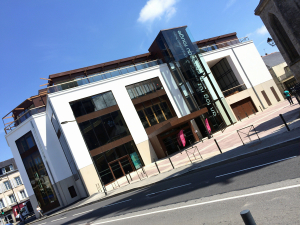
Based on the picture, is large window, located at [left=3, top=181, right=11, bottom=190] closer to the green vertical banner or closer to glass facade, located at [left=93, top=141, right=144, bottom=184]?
glass facade, located at [left=93, top=141, right=144, bottom=184]

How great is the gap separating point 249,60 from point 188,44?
12.9m

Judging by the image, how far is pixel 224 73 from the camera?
40.1 meters

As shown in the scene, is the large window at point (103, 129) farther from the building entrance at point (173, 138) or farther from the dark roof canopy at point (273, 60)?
the dark roof canopy at point (273, 60)

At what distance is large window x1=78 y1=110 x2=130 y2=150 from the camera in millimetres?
27031

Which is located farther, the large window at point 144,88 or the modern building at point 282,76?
the modern building at point 282,76

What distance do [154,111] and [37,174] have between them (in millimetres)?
19342

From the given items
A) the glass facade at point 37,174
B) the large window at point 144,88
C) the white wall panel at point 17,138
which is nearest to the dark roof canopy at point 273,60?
the large window at point 144,88

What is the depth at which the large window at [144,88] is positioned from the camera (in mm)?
30869

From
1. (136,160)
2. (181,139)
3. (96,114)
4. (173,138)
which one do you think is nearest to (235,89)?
(181,139)

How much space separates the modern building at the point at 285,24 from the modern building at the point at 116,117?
13697 millimetres

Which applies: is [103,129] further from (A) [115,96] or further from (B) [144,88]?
(B) [144,88]

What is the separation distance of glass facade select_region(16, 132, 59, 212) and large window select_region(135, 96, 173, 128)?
15813 millimetres

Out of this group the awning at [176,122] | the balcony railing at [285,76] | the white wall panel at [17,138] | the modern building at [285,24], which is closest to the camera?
the modern building at [285,24]

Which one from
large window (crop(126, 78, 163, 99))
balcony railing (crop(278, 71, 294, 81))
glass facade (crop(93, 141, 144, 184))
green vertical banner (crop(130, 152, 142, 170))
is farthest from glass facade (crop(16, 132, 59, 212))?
balcony railing (crop(278, 71, 294, 81))
